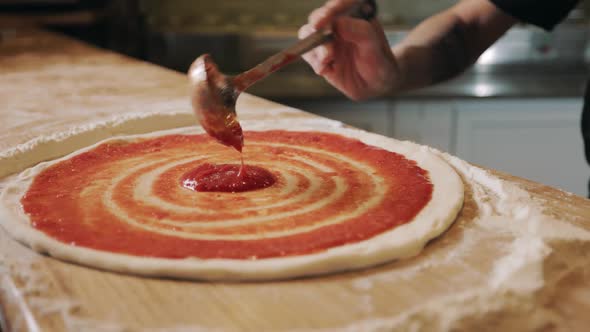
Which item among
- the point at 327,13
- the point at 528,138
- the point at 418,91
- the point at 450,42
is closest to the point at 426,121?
the point at 418,91

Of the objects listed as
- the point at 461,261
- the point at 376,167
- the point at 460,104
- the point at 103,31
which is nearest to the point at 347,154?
the point at 376,167

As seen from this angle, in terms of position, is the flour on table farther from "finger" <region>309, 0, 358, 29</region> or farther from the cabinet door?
the cabinet door

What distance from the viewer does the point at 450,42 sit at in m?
1.43

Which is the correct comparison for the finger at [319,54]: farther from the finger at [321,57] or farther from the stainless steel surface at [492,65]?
the stainless steel surface at [492,65]

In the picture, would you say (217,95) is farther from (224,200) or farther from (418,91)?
(418,91)

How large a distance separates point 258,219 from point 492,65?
179 cm

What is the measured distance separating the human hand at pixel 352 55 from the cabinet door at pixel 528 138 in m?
0.88

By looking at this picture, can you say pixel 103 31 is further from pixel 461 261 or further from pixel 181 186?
pixel 461 261

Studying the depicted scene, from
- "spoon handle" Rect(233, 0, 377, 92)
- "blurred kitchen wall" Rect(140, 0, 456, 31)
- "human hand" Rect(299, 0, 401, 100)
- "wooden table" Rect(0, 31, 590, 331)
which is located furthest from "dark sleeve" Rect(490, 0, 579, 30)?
"blurred kitchen wall" Rect(140, 0, 456, 31)

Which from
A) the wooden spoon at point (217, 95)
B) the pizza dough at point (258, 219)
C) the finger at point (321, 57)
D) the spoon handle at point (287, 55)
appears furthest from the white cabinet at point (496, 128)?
the wooden spoon at point (217, 95)

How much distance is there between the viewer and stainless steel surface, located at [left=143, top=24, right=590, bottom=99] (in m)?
2.12

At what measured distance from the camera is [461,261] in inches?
24.5

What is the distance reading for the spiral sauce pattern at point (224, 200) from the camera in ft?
2.13

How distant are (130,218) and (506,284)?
41cm
